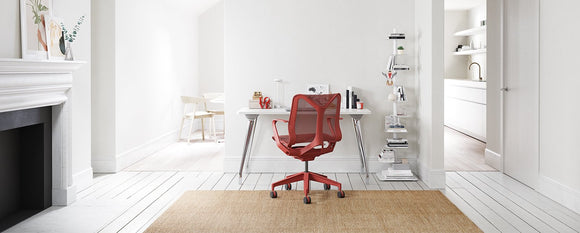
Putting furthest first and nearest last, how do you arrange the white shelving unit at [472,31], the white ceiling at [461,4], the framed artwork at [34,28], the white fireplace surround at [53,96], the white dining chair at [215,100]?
1. the white ceiling at [461,4]
2. the white shelving unit at [472,31]
3. the white dining chair at [215,100]
4. the framed artwork at [34,28]
5. the white fireplace surround at [53,96]

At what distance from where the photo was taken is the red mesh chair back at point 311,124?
4109 millimetres

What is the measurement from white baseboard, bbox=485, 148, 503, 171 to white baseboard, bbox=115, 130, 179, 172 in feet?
13.1

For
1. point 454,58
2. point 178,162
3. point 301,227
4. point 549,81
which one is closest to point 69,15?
point 178,162

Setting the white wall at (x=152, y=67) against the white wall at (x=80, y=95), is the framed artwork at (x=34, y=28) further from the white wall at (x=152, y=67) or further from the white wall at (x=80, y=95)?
the white wall at (x=152, y=67)

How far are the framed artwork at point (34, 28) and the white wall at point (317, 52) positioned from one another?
191 centimetres

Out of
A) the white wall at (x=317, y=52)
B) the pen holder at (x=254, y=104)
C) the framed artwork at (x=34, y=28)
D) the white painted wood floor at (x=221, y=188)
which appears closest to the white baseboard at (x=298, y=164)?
the white wall at (x=317, y=52)

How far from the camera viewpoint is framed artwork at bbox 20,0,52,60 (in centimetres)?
365

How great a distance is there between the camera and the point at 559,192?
4059 millimetres

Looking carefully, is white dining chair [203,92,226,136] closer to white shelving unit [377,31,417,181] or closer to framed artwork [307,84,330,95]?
framed artwork [307,84,330,95]

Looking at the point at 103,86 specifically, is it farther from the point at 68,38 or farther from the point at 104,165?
the point at 68,38

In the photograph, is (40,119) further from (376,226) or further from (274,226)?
(376,226)

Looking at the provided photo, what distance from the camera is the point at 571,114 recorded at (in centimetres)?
386

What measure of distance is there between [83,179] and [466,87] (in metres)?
5.91

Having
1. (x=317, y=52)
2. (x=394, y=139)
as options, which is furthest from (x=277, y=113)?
(x=394, y=139)
